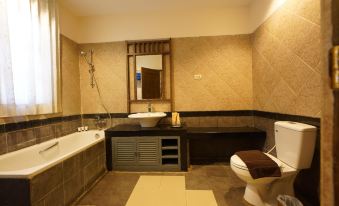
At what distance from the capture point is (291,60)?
6.48ft

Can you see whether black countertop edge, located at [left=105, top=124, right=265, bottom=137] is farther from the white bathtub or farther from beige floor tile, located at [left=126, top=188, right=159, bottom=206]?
beige floor tile, located at [left=126, top=188, right=159, bottom=206]

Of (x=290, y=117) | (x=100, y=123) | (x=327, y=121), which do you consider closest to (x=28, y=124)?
(x=100, y=123)

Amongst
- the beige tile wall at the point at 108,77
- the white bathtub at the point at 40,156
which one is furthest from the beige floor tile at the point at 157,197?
the beige tile wall at the point at 108,77

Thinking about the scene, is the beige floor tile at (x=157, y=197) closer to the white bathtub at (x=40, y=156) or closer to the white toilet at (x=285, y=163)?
the white toilet at (x=285, y=163)

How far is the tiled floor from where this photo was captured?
2.00 metres

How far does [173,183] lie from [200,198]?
0.45 metres

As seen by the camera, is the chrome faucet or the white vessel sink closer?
the white vessel sink

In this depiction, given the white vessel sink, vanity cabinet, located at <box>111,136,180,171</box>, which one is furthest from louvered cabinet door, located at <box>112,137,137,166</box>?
the white vessel sink

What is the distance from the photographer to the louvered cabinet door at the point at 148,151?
271 cm

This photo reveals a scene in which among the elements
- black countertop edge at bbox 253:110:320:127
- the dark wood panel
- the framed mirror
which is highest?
the framed mirror

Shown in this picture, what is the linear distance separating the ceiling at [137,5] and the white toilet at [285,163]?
6.77 feet

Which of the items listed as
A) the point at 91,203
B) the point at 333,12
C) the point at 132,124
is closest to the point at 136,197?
the point at 91,203

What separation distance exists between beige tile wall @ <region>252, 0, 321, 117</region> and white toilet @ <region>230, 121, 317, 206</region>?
0.72 ft

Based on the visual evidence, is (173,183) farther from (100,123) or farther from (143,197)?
(100,123)
